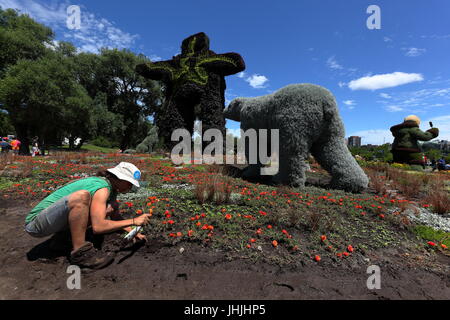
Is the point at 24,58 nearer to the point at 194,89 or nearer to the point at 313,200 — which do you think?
the point at 194,89

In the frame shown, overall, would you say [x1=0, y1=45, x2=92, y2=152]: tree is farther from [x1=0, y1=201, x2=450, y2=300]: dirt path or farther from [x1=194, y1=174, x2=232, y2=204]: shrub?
[x1=194, y1=174, x2=232, y2=204]: shrub

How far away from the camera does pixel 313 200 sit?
4406 millimetres

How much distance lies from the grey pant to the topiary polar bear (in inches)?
182

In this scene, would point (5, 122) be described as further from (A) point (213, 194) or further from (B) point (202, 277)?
(B) point (202, 277)

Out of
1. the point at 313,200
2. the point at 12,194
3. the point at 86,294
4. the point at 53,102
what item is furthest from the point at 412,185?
the point at 53,102

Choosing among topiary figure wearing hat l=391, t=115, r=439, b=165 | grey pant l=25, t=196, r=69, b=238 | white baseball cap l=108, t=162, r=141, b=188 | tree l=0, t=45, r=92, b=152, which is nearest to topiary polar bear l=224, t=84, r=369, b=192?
white baseball cap l=108, t=162, r=141, b=188

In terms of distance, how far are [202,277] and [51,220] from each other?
5.66ft

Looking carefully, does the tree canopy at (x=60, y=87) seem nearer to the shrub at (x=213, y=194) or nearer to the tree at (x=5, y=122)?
the tree at (x=5, y=122)

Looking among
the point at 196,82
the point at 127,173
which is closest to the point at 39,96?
the point at 196,82

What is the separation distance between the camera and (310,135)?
518cm

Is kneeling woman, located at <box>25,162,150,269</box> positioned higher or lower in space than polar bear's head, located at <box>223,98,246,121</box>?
lower

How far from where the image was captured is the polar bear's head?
24.7ft

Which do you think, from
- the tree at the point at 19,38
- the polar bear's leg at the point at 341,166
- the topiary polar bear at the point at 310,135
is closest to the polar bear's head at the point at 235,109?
the topiary polar bear at the point at 310,135

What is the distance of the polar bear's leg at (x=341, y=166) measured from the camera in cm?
527
